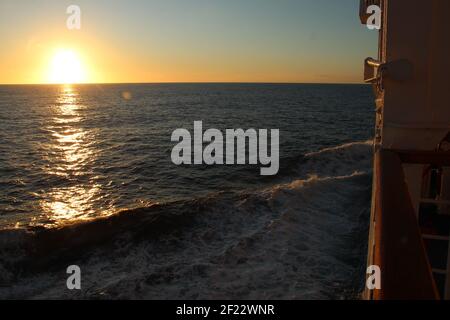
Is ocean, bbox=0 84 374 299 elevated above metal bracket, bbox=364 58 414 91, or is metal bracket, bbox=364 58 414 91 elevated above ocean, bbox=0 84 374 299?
metal bracket, bbox=364 58 414 91

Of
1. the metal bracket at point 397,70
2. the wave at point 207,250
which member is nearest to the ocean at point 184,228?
the wave at point 207,250

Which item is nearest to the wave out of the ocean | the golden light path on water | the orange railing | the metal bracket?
the ocean

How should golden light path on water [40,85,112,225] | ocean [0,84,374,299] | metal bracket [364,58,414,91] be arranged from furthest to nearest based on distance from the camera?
golden light path on water [40,85,112,225]
ocean [0,84,374,299]
metal bracket [364,58,414,91]

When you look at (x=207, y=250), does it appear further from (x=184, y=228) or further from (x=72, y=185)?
(x=72, y=185)

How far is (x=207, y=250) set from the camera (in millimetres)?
10906

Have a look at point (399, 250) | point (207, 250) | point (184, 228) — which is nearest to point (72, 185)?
point (184, 228)

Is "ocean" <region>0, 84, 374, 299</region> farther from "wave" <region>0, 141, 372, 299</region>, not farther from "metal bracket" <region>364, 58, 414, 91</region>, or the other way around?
"metal bracket" <region>364, 58, 414, 91</region>

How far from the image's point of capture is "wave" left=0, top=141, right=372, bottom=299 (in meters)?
8.95

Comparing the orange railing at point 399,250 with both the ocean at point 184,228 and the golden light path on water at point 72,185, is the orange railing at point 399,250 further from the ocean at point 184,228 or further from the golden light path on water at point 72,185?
the golden light path on water at point 72,185

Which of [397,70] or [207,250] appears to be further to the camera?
[207,250]

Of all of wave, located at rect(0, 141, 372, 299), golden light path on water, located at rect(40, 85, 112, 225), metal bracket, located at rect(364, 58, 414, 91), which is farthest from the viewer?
golden light path on water, located at rect(40, 85, 112, 225)

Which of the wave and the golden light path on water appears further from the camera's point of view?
the golden light path on water

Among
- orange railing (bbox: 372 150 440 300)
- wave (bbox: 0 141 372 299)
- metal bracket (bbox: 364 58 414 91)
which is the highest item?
metal bracket (bbox: 364 58 414 91)
